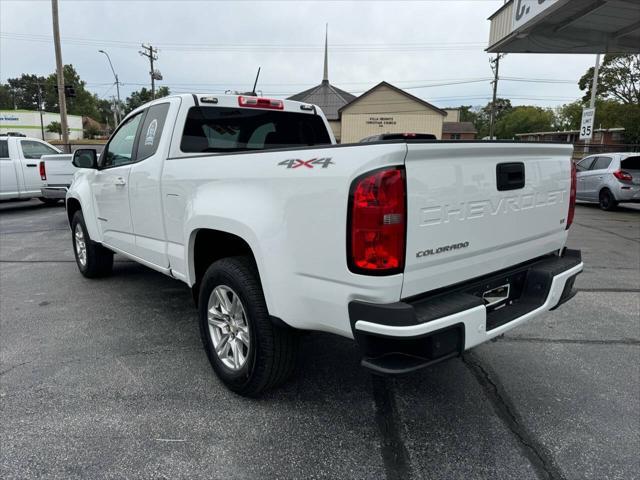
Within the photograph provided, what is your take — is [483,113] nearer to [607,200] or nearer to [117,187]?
[607,200]

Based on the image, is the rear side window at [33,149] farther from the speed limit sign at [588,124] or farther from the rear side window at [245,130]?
the speed limit sign at [588,124]

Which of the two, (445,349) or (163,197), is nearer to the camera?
(445,349)

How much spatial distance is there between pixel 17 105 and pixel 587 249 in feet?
446

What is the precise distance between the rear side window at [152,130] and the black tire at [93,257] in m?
1.79

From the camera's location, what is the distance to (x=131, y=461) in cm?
237

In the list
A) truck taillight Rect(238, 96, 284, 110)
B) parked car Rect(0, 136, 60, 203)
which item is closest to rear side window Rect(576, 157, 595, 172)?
truck taillight Rect(238, 96, 284, 110)

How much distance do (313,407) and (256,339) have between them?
0.61m

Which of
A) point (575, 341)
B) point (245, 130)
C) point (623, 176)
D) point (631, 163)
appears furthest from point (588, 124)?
point (245, 130)

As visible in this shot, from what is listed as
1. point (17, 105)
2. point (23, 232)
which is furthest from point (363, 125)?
point (17, 105)

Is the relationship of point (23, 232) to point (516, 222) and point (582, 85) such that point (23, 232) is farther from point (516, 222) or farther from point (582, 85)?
point (582, 85)

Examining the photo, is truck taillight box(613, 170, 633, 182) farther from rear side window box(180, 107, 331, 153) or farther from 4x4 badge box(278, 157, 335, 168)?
4x4 badge box(278, 157, 335, 168)

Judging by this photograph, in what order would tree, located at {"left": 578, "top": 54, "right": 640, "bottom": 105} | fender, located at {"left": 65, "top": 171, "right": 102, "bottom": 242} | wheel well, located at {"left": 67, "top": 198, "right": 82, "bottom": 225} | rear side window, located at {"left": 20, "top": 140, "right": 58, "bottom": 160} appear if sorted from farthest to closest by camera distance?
tree, located at {"left": 578, "top": 54, "right": 640, "bottom": 105}, rear side window, located at {"left": 20, "top": 140, "right": 58, "bottom": 160}, wheel well, located at {"left": 67, "top": 198, "right": 82, "bottom": 225}, fender, located at {"left": 65, "top": 171, "right": 102, "bottom": 242}

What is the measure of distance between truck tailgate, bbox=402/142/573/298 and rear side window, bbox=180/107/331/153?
7.43 ft

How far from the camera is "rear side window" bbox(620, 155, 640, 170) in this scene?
12883 mm
